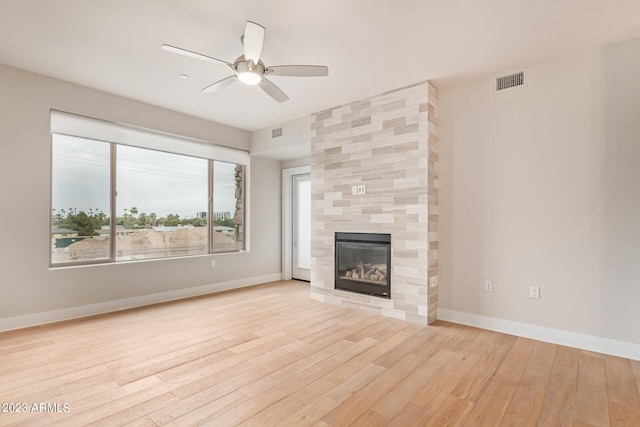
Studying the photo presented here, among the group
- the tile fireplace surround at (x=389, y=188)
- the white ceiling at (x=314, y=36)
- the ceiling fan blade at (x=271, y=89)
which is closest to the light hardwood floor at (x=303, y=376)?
the tile fireplace surround at (x=389, y=188)

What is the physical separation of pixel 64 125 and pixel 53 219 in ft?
3.60

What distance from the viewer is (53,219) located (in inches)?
143

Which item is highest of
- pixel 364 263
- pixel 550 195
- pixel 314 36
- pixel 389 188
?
pixel 314 36

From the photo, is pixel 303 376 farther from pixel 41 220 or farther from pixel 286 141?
pixel 286 141

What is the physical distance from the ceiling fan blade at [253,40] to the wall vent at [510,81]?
2504mm

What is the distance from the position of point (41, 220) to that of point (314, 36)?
3.51 metres

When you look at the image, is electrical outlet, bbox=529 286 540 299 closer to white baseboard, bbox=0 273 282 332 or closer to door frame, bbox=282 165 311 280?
door frame, bbox=282 165 311 280

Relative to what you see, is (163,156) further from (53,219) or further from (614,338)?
(614,338)

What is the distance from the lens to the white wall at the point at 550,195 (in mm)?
2707

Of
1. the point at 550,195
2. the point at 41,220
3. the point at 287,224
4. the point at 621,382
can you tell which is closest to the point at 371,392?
the point at 621,382

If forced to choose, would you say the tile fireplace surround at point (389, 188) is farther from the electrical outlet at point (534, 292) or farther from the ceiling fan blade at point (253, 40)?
the ceiling fan blade at point (253, 40)

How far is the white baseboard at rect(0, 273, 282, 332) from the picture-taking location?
3.31 m

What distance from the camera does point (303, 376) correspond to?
2324mm

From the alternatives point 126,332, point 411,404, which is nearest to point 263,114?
point 126,332
